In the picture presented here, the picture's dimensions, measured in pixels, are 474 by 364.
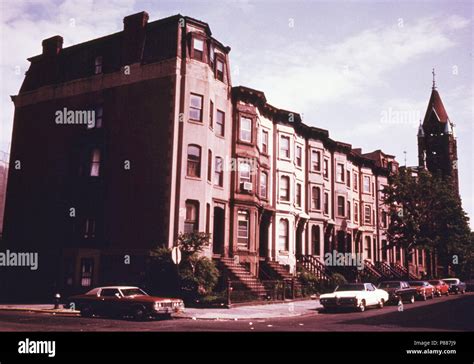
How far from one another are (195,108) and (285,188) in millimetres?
11763

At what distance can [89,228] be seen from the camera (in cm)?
2998

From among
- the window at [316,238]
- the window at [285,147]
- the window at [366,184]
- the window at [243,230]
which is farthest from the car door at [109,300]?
the window at [366,184]

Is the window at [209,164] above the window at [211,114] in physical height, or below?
below

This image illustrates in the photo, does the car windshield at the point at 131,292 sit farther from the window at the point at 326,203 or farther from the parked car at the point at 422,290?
the window at the point at 326,203

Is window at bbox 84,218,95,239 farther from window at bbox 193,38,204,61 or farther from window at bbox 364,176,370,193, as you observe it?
window at bbox 364,176,370,193

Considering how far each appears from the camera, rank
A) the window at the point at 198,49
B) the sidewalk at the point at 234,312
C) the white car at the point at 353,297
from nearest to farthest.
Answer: the sidewalk at the point at 234,312, the white car at the point at 353,297, the window at the point at 198,49

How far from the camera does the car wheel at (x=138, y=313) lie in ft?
59.8

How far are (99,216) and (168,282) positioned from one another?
7.55 m

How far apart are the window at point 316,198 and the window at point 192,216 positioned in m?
16.3

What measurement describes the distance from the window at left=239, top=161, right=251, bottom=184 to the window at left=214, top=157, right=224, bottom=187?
5.62 ft

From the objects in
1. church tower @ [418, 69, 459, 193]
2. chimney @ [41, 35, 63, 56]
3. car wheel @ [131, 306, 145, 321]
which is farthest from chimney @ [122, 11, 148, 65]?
church tower @ [418, 69, 459, 193]
